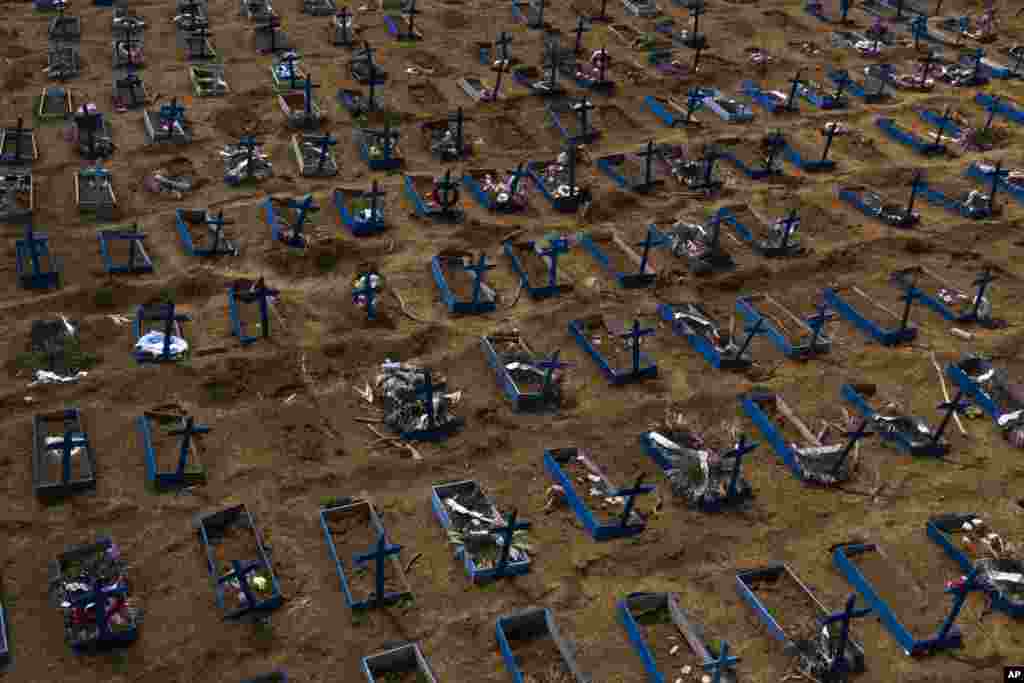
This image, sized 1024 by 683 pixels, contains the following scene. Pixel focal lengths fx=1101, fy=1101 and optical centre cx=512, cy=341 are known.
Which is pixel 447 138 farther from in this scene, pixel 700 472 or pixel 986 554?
pixel 986 554

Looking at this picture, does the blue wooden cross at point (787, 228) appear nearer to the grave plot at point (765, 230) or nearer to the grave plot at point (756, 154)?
the grave plot at point (765, 230)

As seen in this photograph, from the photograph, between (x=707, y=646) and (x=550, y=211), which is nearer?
(x=707, y=646)

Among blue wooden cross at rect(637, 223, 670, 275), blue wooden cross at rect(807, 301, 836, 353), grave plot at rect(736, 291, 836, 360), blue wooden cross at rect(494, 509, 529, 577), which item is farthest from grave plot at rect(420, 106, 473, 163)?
blue wooden cross at rect(494, 509, 529, 577)

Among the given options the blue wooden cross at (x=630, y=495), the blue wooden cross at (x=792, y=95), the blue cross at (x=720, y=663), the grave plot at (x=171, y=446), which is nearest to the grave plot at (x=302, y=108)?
the grave plot at (x=171, y=446)

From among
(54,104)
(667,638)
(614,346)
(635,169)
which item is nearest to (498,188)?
(635,169)

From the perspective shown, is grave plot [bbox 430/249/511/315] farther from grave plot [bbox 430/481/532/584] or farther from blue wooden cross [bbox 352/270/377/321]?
grave plot [bbox 430/481/532/584]

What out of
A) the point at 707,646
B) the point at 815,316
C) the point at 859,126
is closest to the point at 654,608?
the point at 707,646

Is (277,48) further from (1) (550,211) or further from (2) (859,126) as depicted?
(2) (859,126)
